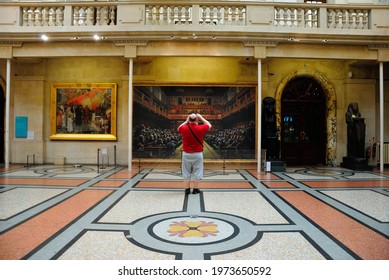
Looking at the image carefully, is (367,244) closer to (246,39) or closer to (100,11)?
(246,39)

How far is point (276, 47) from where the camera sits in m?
10.3

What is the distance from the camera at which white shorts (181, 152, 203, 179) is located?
6137 mm

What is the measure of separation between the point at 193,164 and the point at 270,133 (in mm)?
4990

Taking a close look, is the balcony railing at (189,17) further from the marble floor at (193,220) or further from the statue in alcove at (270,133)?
the marble floor at (193,220)

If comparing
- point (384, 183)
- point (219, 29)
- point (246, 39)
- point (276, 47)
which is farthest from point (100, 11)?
point (384, 183)

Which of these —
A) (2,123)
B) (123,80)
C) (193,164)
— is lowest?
(193,164)

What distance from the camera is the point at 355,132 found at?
11.1 m

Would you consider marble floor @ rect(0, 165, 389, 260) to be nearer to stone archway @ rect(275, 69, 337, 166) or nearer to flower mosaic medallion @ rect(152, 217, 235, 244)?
flower mosaic medallion @ rect(152, 217, 235, 244)

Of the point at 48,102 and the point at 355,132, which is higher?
the point at 48,102

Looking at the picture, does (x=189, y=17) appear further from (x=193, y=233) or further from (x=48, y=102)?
(x=193, y=233)

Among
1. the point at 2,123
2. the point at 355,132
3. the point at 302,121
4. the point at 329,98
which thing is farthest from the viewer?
the point at 2,123

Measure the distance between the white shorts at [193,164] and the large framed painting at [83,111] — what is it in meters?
6.57

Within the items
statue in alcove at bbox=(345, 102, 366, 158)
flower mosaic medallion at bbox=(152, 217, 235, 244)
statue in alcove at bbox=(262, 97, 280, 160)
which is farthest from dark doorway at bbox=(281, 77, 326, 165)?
flower mosaic medallion at bbox=(152, 217, 235, 244)

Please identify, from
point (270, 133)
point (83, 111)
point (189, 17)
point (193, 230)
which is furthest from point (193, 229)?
point (83, 111)
